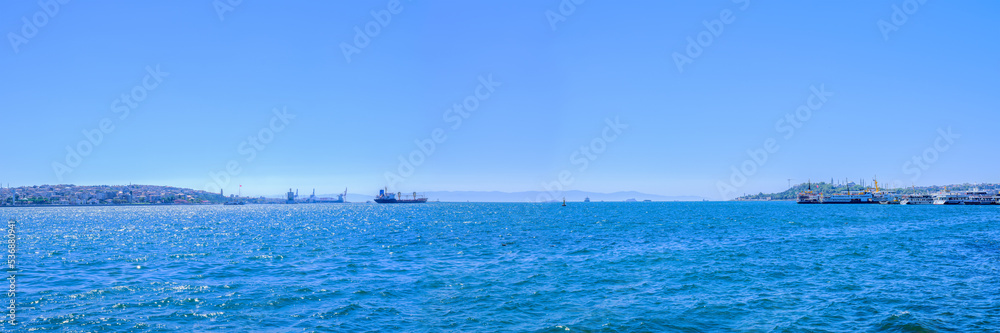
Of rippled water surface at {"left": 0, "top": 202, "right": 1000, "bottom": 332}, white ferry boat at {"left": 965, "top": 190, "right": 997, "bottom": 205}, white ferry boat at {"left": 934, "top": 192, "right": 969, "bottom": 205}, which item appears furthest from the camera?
white ferry boat at {"left": 934, "top": 192, "right": 969, "bottom": 205}

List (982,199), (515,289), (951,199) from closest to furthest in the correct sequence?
(515,289), (982,199), (951,199)

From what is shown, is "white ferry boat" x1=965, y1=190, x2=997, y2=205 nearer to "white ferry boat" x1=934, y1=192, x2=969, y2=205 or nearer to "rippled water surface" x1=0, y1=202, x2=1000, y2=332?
"white ferry boat" x1=934, y1=192, x2=969, y2=205

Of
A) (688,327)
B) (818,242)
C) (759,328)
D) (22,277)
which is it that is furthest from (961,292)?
(22,277)

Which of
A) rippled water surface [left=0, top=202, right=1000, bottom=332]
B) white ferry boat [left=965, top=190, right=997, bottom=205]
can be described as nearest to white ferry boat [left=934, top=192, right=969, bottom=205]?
white ferry boat [left=965, top=190, right=997, bottom=205]

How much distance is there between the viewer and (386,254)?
39906mm

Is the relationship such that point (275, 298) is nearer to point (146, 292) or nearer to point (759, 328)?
point (146, 292)

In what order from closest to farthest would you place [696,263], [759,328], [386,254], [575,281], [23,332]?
[23,332] < [759,328] < [575,281] < [696,263] < [386,254]

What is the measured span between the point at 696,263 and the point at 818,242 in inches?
896

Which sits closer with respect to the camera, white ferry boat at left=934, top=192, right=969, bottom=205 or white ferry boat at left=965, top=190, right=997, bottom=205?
white ferry boat at left=965, top=190, right=997, bottom=205

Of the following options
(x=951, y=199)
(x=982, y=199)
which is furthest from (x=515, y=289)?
(x=951, y=199)

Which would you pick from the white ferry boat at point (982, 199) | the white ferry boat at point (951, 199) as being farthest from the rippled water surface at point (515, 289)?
the white ferry boat at point (951, 199)

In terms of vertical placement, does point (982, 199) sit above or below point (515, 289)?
below

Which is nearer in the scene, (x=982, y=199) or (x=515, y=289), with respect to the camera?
(x=515, y=289)

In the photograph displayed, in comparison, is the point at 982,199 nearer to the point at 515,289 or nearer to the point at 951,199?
the point at 951,199
